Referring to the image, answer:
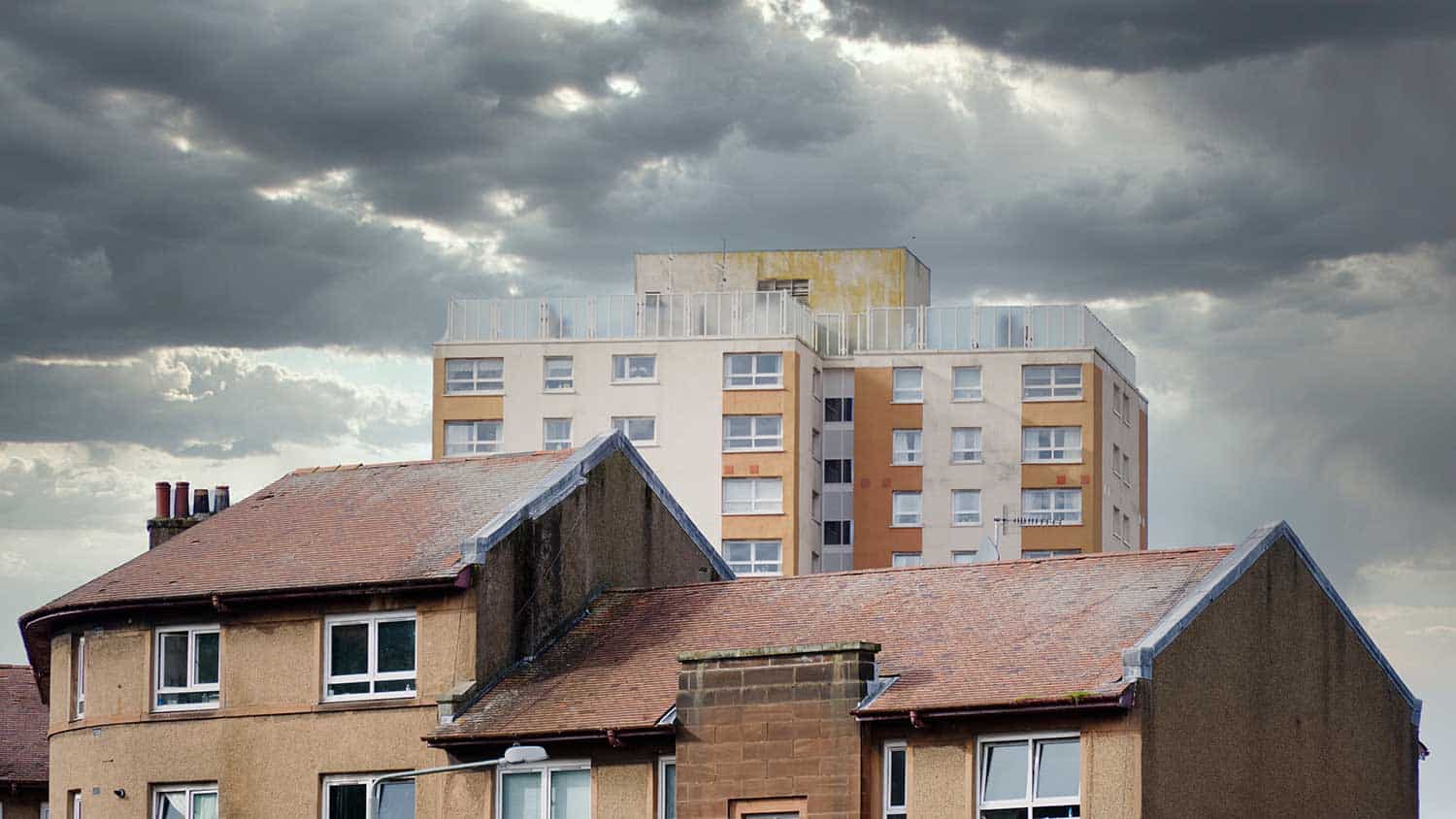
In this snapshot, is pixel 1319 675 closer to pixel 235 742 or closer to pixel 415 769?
pixel 415 769

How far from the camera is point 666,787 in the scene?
42.7 meters

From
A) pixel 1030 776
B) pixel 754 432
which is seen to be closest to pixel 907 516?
pixel 754 432

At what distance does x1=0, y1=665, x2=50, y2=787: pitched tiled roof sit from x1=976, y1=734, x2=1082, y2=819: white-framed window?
26.3m

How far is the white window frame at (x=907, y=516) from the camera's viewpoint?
4380 inches

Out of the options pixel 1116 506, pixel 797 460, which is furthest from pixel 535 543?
pixel 1116 506

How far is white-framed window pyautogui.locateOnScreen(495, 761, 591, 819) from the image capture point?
4341cm

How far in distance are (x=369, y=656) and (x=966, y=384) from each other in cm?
6686

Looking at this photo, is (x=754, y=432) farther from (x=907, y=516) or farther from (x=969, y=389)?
(x=969, y=389)

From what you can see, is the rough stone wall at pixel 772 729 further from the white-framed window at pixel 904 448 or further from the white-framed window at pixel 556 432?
the white-framed window at pixel 904 448

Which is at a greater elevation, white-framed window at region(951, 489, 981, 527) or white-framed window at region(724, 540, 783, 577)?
white-framed window at region(951, 489, 981, 527)

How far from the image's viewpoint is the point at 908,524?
111438mm

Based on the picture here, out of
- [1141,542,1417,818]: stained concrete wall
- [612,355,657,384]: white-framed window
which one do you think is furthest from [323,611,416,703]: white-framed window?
[612,355,657,384]: white-framed window

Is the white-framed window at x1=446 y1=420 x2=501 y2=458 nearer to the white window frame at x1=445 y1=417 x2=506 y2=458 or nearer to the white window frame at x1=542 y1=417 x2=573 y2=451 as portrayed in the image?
the white window frame at x1=445 y1=417 x2=506 y2=458

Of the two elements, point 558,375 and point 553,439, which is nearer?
point 553,439
